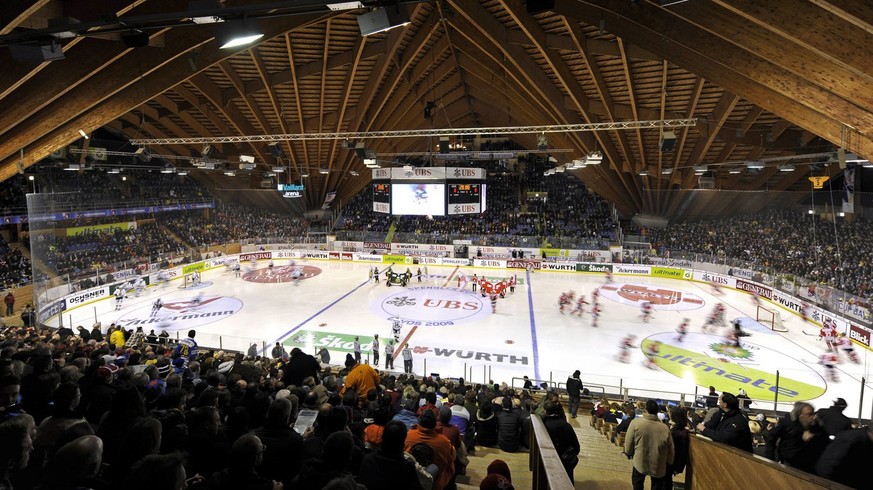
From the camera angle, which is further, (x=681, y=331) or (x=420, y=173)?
(x=420, y=173)

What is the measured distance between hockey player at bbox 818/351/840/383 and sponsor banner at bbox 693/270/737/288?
11.1m

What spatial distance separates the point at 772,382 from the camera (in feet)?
49.1

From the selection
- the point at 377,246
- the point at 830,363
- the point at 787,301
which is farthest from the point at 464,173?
the point at 830,363

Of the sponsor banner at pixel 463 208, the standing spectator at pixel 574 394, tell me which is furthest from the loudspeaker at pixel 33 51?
the sponsor banner at pixel 463 208

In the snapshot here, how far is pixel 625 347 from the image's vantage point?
58.2ft

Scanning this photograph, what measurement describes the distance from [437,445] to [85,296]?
27224 mm

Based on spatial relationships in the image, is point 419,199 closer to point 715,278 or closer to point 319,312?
point 319,312

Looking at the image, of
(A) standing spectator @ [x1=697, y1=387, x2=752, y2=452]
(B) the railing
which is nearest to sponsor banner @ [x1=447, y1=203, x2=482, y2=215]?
(A) standing spectator @ [x1=697, y1=387, x2=752, y2=452]

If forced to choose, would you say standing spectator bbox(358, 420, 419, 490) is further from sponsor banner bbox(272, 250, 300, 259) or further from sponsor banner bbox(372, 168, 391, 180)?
sponsor banner bbox(272, 250, 300, 259)

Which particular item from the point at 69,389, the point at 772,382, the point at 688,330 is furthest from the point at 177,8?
the point at 688,330

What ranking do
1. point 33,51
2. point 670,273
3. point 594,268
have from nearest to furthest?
1. point 33,51
2. point 670,273
3. point 594,268

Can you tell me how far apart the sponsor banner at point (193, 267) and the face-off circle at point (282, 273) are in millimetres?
3291

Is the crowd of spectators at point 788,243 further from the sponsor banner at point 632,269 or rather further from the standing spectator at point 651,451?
the standing spectator at point 651,451

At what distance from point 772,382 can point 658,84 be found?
1255 cm
